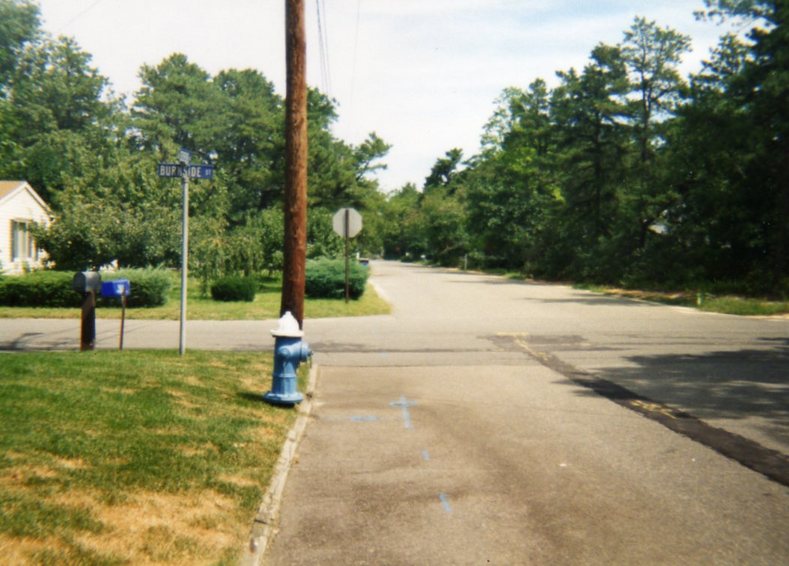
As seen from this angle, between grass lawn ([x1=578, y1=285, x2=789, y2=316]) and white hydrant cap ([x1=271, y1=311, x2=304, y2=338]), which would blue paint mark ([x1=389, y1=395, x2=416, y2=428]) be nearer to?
white hydrant cap ([x1=271, y1=311, x2=304, y2=338])

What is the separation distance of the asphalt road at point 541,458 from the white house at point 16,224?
1031 inches

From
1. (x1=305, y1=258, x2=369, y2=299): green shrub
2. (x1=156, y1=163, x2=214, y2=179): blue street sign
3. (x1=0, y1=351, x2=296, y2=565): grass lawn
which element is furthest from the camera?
(x1=305, y1=258, x2=369, y2=299): green shrub

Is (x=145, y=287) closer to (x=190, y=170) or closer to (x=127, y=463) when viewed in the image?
(x=190, y=170)

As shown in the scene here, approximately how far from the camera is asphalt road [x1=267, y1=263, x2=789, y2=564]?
4.36m

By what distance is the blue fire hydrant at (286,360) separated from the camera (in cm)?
789

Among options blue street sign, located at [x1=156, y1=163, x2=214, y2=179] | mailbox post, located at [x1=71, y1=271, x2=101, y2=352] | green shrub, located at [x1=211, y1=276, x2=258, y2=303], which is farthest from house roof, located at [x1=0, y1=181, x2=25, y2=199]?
blue street sign, located at [x1=156, y1=163, x2=214, y2=179]

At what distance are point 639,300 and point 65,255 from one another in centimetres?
2348

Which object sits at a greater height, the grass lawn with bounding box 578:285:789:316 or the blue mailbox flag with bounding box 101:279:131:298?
the blue mailbox flag with bounding box 101:279:131:298

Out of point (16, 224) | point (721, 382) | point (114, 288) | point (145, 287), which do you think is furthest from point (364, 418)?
point (16, 224)

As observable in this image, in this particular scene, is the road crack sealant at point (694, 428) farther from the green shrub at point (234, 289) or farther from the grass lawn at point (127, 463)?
the green shrub at point (234, 289)

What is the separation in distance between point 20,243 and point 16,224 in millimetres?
1102

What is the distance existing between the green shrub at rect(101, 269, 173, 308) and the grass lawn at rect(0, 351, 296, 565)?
41.7ft

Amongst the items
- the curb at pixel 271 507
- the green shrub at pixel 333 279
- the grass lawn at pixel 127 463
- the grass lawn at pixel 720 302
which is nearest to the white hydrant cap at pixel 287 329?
the grass lawn at pixel 127 463

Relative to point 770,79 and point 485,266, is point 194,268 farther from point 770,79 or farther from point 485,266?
point 485,266
